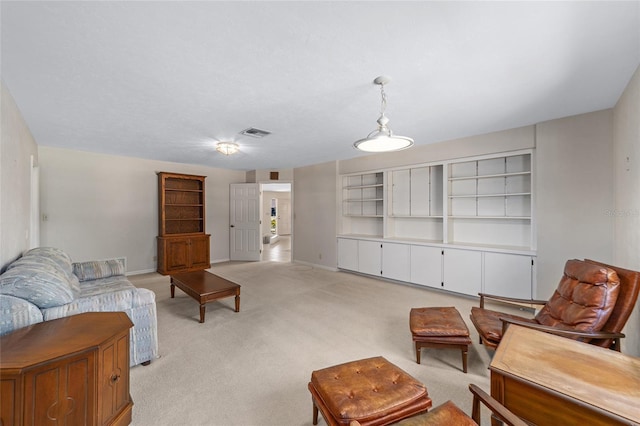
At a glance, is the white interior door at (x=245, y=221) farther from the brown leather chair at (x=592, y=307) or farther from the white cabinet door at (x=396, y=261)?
the brown leather chair at (x=592, y=307)

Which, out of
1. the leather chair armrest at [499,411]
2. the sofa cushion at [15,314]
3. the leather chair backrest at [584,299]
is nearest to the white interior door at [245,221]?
the sofa cushion at [15,314]

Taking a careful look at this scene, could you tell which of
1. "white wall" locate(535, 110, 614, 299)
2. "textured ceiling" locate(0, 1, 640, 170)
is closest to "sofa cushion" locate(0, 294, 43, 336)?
"textured ceiling" locate(0, 1, 640, 170)

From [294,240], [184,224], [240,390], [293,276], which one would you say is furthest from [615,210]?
[184,224]

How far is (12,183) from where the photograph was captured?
2.57 m

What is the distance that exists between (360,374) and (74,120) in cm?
430

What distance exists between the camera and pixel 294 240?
22.7ft

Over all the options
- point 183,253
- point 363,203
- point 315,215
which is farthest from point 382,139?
point 183,253

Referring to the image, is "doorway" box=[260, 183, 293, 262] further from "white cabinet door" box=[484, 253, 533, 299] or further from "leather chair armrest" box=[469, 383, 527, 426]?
"leather chair armrest" box=[469, 383, 527, 426]

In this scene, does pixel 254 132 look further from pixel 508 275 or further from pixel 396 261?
pixel 508 275

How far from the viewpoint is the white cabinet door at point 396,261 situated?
4742mm

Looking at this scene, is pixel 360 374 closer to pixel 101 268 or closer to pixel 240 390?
pixel 240 390

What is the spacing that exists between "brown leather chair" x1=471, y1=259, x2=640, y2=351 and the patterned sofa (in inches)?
115

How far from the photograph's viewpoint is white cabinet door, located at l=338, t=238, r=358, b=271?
18.3 ft

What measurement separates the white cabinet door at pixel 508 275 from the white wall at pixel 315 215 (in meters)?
3.01
